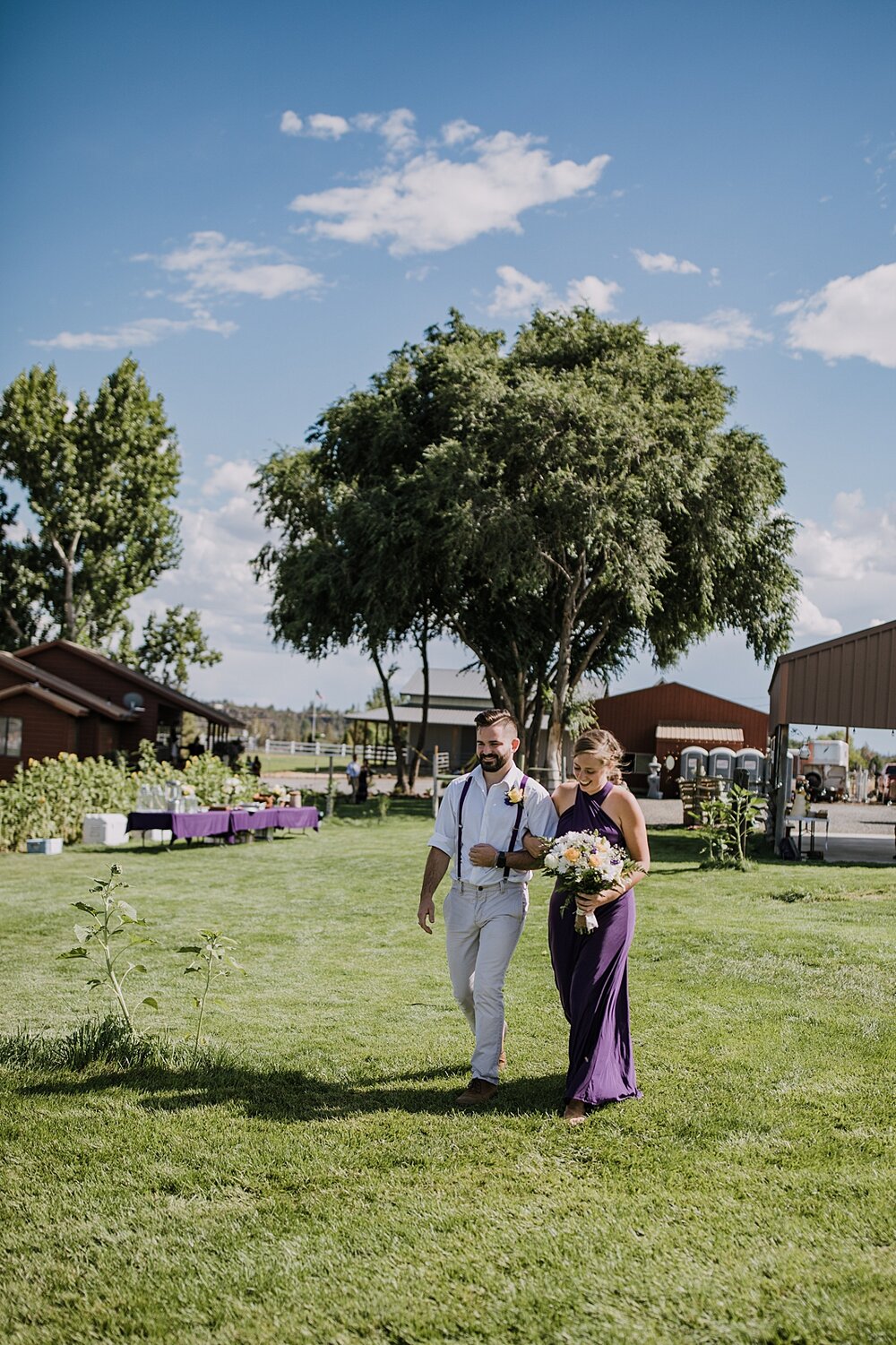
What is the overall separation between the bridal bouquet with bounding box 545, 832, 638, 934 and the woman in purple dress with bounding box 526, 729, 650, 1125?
5 cm

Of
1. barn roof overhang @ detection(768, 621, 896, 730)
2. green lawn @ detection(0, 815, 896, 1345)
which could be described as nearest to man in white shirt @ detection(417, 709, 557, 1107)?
green lawn @ detection(0, 815, 896, 1345)

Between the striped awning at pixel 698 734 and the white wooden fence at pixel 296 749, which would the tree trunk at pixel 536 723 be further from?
the white wooden fence at pixel 296 749

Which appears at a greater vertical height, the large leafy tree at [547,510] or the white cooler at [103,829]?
the large leafy tree at [547,510]

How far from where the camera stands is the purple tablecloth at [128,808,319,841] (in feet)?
65.4

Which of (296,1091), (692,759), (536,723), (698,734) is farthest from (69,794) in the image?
(698,734)

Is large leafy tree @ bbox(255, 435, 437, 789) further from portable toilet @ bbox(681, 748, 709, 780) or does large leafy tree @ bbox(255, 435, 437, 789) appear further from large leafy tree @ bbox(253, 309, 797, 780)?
portable toilet @ bbox(681, 748, 709, 780)

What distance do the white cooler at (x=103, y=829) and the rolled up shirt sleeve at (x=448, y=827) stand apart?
16.8 m

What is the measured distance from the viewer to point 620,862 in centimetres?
561

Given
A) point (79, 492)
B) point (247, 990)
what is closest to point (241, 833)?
point (247, 990)

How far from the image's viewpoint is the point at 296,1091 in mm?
6074

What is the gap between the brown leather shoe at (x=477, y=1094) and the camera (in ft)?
19.0

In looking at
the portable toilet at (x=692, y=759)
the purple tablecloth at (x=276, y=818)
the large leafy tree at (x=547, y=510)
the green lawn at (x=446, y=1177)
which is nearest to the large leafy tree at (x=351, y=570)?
the large leafy tree at (x=547, y=510)

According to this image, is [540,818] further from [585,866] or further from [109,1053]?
[109,1053]

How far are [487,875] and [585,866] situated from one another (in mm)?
592
